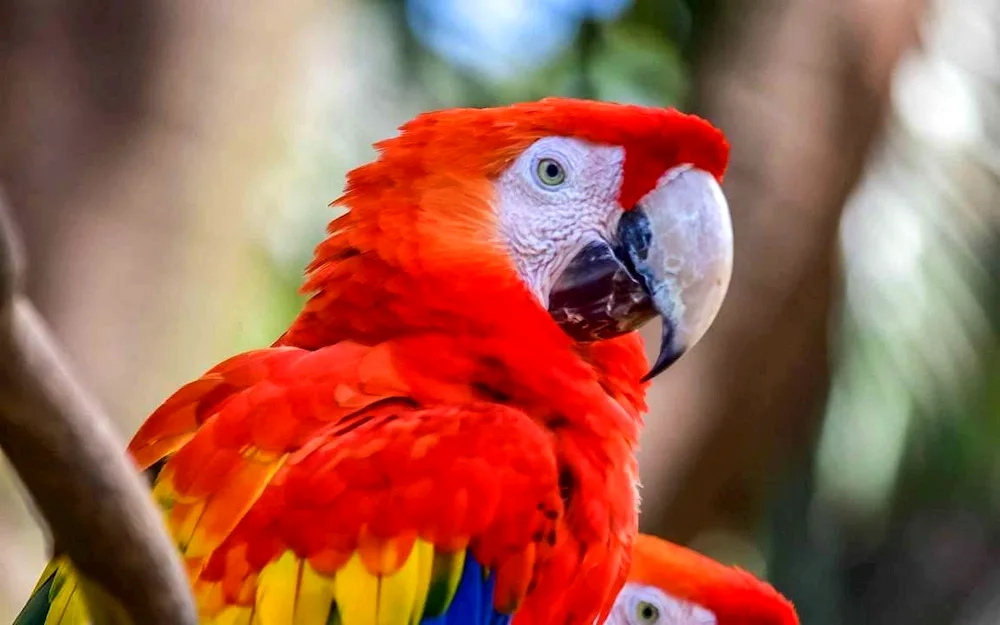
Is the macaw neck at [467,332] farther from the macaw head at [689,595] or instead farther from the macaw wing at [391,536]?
the macaw head at [689,595]

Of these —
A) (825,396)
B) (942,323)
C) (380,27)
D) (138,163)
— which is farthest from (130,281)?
(942,323)

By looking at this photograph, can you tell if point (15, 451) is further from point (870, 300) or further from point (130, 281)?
point (870, 300)

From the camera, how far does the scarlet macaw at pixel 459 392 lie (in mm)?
621

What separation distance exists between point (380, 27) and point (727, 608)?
88 centimetres

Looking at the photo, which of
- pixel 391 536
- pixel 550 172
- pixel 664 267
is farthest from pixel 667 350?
pixel 391 536

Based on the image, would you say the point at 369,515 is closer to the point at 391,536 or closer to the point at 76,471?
the point at 391,536

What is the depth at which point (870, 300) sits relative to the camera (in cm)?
131

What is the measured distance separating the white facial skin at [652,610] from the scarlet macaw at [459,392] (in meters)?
0.25

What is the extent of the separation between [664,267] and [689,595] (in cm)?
38

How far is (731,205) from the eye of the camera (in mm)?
1157

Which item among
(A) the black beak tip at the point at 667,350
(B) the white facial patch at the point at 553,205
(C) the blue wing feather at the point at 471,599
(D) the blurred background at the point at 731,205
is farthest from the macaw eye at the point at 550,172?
(D) the blurred background at the point at 731,205

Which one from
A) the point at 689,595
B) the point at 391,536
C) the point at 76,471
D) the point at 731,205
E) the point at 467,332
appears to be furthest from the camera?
the point at 731,205

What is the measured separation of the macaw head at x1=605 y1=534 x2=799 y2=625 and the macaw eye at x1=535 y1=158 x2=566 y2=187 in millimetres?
366

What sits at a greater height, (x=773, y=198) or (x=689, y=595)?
(x=773, y=198)
